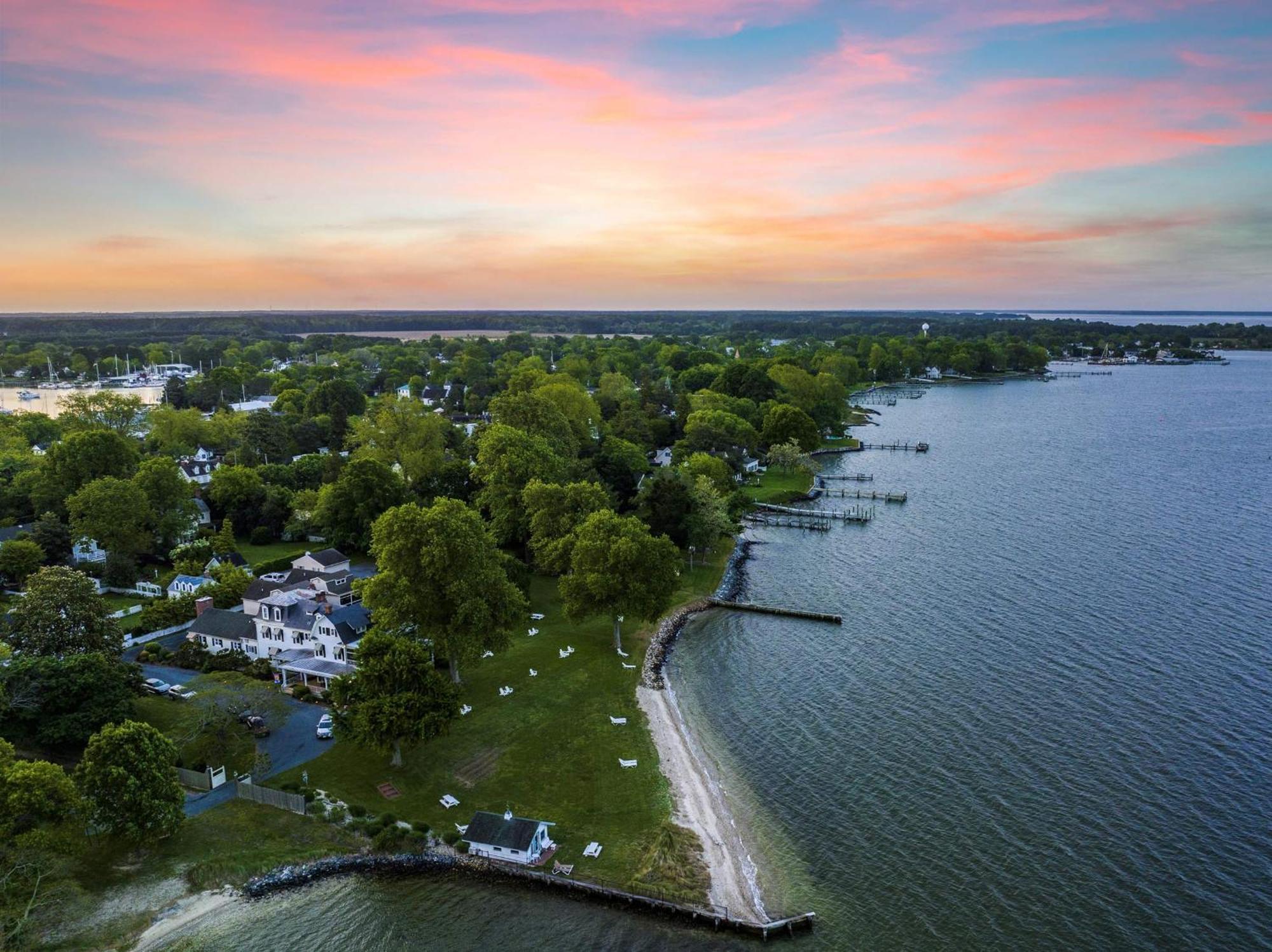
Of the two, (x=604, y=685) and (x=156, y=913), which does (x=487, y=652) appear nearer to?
(x=604, y=685)

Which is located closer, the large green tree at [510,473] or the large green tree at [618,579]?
the large green tree at [618,579]

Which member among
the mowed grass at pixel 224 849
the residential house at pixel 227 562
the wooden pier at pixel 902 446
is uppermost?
the wooden pier at pixel 902 446

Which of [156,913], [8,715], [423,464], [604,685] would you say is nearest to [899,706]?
[604,685]

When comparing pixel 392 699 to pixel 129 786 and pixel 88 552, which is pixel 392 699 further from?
pixel 88 552

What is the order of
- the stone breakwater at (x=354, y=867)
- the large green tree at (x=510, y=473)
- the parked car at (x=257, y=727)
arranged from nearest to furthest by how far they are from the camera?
the stone breakwater at (x=354, y=867)
the parked car at (x=257, y=727)
the large green tree at (x=510, y=473)

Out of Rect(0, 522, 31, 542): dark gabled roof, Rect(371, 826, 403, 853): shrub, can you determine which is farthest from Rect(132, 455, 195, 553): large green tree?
Rect(371, 826, 403, 853): shrub

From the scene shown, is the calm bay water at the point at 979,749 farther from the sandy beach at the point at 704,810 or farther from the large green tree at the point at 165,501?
the large green tree at the point at 165,501

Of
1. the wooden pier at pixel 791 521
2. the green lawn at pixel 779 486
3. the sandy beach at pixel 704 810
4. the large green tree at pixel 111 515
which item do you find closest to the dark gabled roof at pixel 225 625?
the large green tree at pixel 111 515
